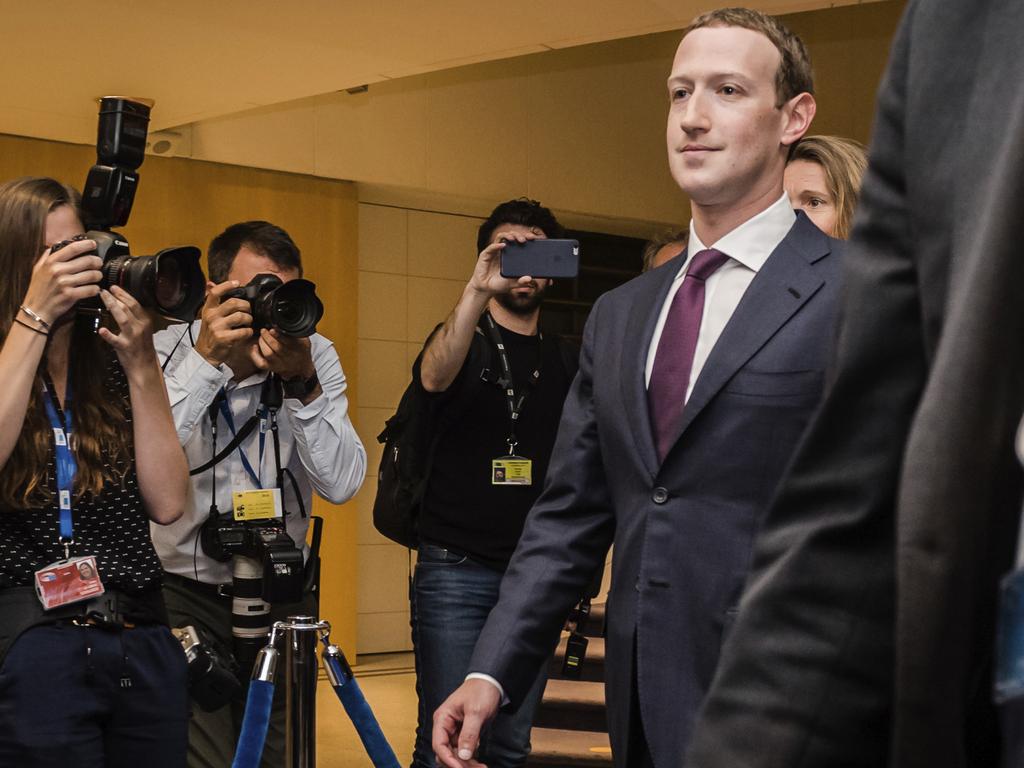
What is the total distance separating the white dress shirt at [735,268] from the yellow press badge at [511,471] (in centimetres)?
184

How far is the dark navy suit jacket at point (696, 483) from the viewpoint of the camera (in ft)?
4.97

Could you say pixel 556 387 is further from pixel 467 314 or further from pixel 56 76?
pixel 56 76

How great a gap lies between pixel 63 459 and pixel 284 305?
2.74 ft

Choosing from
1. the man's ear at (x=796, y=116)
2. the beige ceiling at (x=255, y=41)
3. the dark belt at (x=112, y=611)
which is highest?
the beige ceiling at (x=255, y=41)

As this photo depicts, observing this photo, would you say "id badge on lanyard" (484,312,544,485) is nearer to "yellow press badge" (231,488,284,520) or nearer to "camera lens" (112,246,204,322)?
"yellow press badge" (231,488,284,520)

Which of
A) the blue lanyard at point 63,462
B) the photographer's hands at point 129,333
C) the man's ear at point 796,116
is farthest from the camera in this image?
the photographer's hands at point 129,333

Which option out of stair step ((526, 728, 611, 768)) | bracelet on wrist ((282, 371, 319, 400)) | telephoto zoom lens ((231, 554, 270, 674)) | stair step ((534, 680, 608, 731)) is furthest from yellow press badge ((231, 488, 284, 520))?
stair step ((534, 680, 608, 731))

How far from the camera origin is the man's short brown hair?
1.70m

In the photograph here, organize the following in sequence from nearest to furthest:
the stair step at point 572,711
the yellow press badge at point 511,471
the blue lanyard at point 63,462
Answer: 1. the blue lanyard at point 63,462
2. the yellow press badge at point 511,471
3. the stair step at point 572,711

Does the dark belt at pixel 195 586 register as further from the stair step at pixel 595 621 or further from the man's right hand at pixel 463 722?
the stair step at pixel 595 621

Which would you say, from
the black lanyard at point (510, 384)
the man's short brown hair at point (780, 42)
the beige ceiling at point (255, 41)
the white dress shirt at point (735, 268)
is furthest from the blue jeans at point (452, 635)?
the beige ceiling at point (255, 41)

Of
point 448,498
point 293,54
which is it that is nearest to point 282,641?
point 448,498

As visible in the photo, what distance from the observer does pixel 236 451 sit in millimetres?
3127

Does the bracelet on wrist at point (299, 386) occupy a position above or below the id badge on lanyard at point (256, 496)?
above
